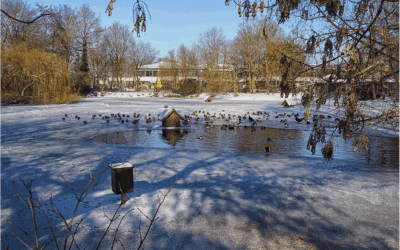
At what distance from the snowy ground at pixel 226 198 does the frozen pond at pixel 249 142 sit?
78 cm

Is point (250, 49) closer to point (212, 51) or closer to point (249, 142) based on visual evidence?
point (212, 51)

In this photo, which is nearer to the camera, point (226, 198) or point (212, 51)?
point (226, 198)

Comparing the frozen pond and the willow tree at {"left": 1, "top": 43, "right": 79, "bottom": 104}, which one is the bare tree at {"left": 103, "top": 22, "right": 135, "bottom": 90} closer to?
the willow tree at {"left": 1, "top": 43, "right": 79, "bottom": 104}

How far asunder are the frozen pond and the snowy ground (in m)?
0.78

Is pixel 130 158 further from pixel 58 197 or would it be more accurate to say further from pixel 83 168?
pixel 58 197

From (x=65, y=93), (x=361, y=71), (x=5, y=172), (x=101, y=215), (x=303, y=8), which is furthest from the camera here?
(x=65, y=93)

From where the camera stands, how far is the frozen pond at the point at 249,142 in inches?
316

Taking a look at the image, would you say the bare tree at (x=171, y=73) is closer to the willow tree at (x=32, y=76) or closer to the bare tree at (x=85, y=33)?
the bare tree at (x=85, y=33)

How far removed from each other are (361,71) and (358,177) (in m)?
2.68

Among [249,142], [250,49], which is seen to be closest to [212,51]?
[250,49]

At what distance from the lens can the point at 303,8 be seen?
4.94m

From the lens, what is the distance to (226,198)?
4.65 meters

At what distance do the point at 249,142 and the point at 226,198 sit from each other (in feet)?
16.9

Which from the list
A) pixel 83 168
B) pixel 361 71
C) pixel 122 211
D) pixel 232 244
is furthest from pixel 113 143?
pixel 361 71
